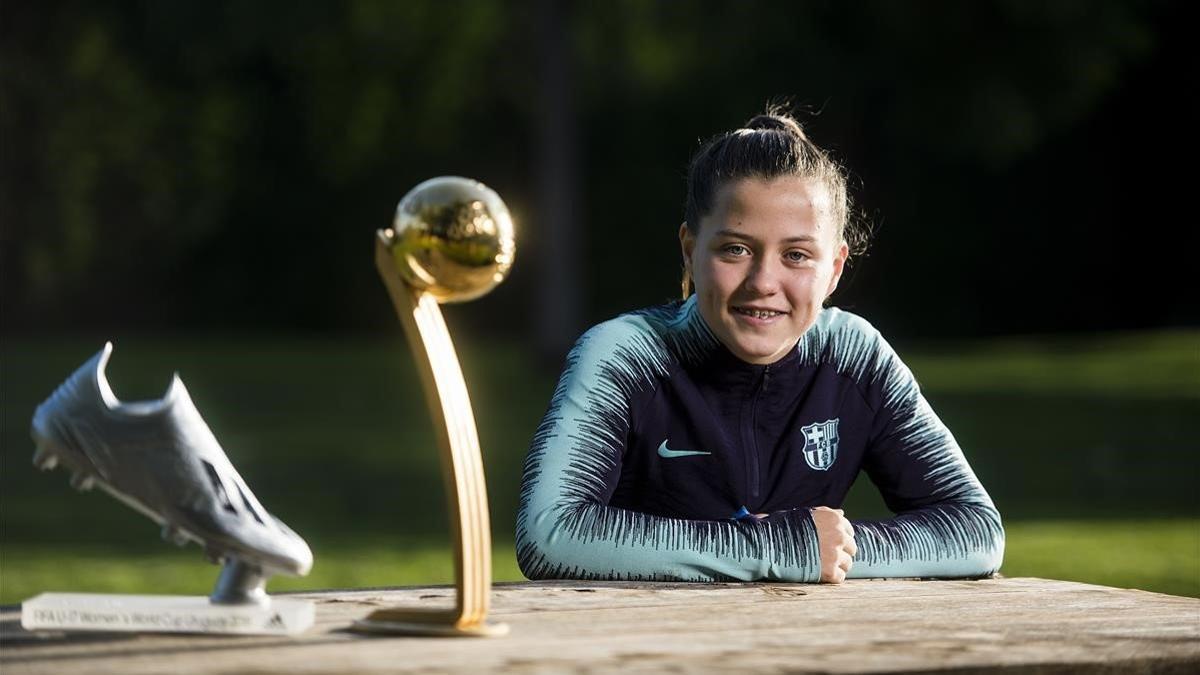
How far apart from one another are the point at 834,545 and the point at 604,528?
32 centimetres

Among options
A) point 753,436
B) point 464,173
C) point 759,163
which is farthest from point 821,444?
point 464,173

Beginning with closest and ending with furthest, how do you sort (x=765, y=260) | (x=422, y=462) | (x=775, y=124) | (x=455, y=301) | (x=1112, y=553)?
(x=455, y=301) → (x=765, y=260) → (x=775, y=124) → (x=1112, y=553) → (x=422, y=462)

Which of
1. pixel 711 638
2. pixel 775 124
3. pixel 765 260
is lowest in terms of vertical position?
pixel 711 638

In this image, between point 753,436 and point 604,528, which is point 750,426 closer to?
point 753,436

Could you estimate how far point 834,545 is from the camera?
241 cm

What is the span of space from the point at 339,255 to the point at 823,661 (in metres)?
21.4

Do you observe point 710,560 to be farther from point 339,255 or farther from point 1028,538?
point 339,255

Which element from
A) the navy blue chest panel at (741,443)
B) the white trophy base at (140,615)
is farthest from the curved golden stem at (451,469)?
the navy blue chest panel at (741,443)

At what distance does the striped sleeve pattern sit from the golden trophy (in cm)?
85

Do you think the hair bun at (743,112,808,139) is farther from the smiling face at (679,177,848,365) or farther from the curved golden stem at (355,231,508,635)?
the curved golden stem at (355,231,508,635)

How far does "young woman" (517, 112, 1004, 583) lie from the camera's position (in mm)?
2449

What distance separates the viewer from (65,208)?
2092cm

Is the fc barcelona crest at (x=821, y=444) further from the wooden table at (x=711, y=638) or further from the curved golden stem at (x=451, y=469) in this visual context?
the curved golden stem at (x=451, y=469)

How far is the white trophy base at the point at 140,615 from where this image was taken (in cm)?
179
